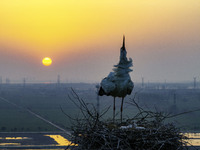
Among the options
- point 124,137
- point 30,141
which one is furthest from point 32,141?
point 124,137

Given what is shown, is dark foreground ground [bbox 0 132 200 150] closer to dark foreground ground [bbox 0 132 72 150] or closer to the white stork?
dark foreground ground [bbox 0 132 72 150]

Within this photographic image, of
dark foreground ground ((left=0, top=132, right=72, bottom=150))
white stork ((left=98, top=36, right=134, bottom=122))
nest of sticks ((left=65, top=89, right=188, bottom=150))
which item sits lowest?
dark foreground ground ((left=0, top=132, right=72, bottom=150))

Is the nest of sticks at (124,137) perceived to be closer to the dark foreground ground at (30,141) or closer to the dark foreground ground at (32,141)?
the dark foreground ground at (32,141)

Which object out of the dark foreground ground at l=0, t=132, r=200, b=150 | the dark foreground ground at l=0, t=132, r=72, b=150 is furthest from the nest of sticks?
the dark foreground ground at l=0, t=132, r=72, b=150

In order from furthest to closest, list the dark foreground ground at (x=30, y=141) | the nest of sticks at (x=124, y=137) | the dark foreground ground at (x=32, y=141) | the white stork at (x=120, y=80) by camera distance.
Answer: the dark foreground ground at (x=30, y=141), the dark foreground ground at (x=32, y=141), the white stork at (x=120, y=80), the nest of sticks at (x=124, y=137)

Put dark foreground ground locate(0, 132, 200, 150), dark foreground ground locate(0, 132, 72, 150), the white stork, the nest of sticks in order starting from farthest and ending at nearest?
1. dark foreground ground locate(0, 132, 72, 150)
2. dark foreground ground locate(0, 132, 200, 150)
3. the white stork
4. the nest of sticks

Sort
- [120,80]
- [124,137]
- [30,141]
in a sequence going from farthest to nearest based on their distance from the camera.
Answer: [30,141]
[120,80]
[124,137]

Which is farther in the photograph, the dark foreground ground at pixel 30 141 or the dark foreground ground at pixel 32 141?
the dark foreground ground at pixel 30 141

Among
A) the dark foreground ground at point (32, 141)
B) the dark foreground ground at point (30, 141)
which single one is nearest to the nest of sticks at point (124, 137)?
the dark foreground ground at point (32, 141)

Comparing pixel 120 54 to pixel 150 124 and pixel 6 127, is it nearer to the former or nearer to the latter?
pixel 150 124

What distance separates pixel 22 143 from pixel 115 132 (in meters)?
25.0

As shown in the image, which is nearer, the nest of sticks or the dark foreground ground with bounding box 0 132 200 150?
the nest of sticks

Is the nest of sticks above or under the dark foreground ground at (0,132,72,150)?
above

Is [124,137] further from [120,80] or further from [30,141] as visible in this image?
[30,141]
